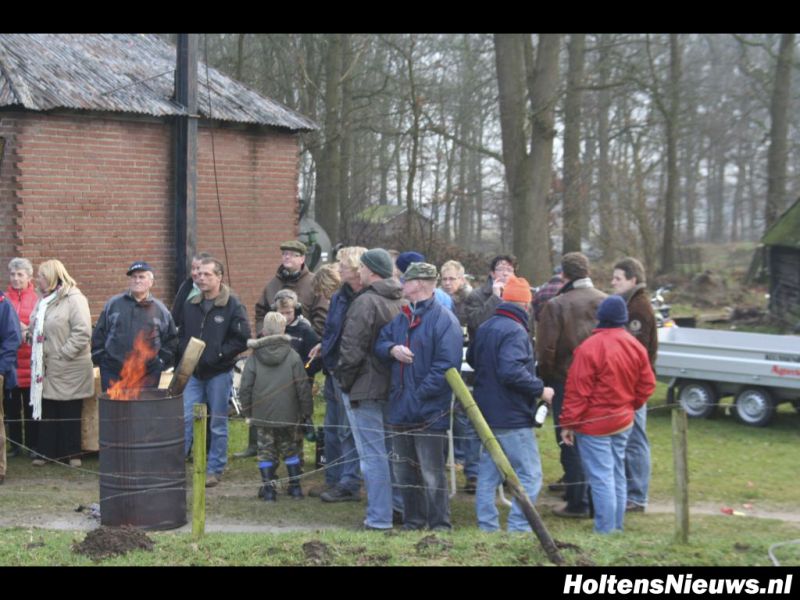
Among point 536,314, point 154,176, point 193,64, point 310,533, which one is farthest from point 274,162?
point 310,533

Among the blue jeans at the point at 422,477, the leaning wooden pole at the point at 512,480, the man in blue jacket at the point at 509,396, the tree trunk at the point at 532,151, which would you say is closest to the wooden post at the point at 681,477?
the leaning wooden pole at the point at 512,480

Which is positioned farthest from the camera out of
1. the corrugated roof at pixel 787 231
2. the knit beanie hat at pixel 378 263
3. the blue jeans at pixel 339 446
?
the corrugated roof at pixel 787 231

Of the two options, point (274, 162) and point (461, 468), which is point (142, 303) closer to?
point (461, 468)

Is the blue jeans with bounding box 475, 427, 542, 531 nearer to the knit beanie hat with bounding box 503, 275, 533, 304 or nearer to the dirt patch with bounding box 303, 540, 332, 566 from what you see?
the knit beanie hat with bounding box 503, 275, 533, 304

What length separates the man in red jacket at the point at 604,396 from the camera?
754cm

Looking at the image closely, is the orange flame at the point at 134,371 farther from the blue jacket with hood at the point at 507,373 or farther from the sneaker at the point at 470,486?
the sneaker at the point at 470,486

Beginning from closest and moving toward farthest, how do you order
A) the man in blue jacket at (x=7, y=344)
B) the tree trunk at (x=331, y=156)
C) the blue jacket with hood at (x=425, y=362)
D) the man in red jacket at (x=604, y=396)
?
the blue jacket with hood at (x=425, y=362)
the man in red jacket at (x=604, y=396)
the man in blue jacket at (x=7, y=344)
the tree trunk at (x=331, y=156)

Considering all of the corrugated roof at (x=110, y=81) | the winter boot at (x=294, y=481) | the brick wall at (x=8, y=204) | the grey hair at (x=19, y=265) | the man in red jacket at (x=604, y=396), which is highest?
the corrugated roof at (x=110, y=81)

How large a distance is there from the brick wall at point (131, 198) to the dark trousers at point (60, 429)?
312cm

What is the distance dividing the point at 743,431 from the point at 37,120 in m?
9.12

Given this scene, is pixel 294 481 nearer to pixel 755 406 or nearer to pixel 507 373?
pixel 507 373

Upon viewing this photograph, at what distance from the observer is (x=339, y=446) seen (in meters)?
9.30

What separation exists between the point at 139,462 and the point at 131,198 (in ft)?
21.3

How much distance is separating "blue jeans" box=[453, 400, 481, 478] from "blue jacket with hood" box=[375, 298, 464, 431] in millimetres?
1758
